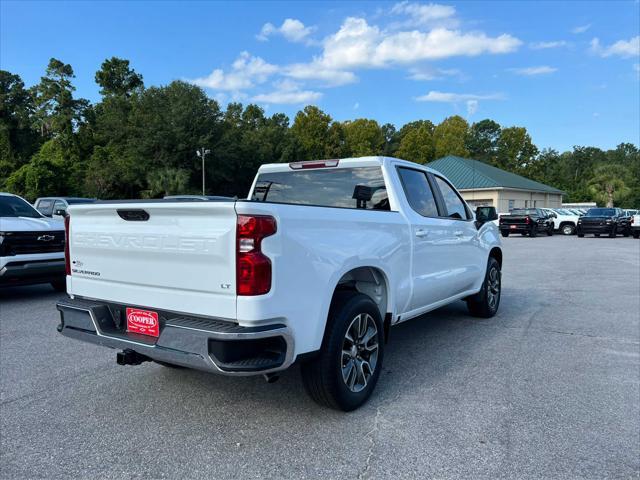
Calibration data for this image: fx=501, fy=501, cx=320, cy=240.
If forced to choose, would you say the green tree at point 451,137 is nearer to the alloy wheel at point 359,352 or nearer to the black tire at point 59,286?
the black tire at point 59,286

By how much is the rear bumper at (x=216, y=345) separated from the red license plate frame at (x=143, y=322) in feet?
0.13

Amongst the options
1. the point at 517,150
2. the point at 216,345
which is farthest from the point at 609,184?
the point at 216,345

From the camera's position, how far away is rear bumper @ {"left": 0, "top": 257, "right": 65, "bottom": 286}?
24.7ft

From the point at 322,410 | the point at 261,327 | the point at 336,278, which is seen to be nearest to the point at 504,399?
the point at 322,410

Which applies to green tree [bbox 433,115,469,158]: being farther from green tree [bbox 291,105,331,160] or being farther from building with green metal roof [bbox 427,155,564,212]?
building with green metal roof [bbox 427,155,564,212]

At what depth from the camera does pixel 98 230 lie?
11.9ft

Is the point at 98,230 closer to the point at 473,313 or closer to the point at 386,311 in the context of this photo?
the point at 386,311

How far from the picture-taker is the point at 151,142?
5212 centimetres

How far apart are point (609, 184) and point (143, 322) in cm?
7646

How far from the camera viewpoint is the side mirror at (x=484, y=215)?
6.39 m

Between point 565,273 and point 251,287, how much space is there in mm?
11503

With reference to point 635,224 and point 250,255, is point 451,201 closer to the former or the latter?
point 250,255

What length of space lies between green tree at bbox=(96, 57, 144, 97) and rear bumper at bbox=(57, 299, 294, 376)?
2719 inches

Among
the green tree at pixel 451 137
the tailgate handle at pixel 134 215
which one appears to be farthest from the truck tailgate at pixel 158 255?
the green tree at pixel 451 137
